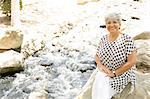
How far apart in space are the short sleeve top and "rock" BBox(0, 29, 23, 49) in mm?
6564

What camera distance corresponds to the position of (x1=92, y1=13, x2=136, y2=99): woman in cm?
451

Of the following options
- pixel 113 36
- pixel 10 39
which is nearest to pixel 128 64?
pixel 113 36

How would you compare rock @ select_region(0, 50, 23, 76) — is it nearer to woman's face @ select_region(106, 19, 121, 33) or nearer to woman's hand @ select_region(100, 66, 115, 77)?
woman's hand @ select_region(100, 66, 115, 77)

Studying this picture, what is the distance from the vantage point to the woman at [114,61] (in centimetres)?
451

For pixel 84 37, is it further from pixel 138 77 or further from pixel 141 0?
pixel 138 77

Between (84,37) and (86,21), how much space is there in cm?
156

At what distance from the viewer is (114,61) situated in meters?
4.59

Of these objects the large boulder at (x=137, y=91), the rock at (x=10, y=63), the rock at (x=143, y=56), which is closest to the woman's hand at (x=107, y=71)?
the large boulder at (x=137, y=91)

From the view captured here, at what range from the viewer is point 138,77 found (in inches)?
223

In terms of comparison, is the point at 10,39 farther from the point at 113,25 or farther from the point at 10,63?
the point at 113,25

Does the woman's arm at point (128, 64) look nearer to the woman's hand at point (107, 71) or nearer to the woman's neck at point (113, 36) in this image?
the woman's hand at point (107, 71)

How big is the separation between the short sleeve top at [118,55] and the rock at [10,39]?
21.5 ft

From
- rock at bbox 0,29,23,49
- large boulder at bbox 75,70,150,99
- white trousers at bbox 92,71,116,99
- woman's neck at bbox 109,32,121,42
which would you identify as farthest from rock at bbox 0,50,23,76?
woman's neck at bbox 109,32,121,42

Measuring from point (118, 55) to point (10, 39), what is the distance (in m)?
6.89
